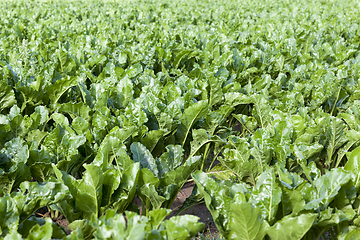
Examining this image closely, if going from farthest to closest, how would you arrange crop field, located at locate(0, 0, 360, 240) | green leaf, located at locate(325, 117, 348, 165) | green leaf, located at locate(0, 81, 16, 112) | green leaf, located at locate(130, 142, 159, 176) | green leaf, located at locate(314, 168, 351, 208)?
green leaf, located at locate(0, 81, 16, 112), green leaf, located at locate(325, 117, 348, 165), green leaf, located at locate(130, 142, 159, 176), green leaf, located at locate(314, 168, 351, 208), crop field, located at locate(0, 0, 360, 240)

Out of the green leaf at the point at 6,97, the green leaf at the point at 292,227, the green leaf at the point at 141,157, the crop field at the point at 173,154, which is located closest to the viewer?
the green leaf at the point at 292,227

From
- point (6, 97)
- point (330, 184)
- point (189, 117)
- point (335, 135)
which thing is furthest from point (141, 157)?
point (6, 97)

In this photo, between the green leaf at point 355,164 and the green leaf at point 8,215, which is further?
the green leaf at point 355,164

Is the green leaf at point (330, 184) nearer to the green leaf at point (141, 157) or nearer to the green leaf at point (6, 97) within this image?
the green leaf at point (141, 157)

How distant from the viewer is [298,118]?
2814 millimetres

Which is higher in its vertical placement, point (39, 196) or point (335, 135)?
point (39, 196)

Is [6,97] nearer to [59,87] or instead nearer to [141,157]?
[59,87]

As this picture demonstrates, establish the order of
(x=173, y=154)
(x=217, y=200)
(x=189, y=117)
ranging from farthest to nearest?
1. (x=189, y=117)
2. (x=173, y=154)
3. (x=217, y=200)

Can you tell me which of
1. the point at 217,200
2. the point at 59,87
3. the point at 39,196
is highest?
the point at 59,87

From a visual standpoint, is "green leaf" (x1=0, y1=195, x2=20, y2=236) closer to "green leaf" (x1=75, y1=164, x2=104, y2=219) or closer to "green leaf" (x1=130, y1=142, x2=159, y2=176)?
"green leaf" (x1=75, y1=164, x2=104, y2=219)

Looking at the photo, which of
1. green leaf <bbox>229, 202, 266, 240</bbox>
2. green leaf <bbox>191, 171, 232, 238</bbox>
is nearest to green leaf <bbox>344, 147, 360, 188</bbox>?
green leaf <bbox>229, 202, 266, 240</bbox>

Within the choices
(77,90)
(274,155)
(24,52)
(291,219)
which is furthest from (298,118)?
(24,52)

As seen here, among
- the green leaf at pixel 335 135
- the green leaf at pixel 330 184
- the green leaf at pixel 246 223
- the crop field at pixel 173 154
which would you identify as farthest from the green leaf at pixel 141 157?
the green leaf at pixel 335 135

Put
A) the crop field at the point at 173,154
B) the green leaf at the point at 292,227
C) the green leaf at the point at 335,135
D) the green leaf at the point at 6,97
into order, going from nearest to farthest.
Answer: the green leaf at the point at 292,227
the crop field at the point at 173,154
the green leaf at the point at 335,135
the green leaf at the point at 6,97
